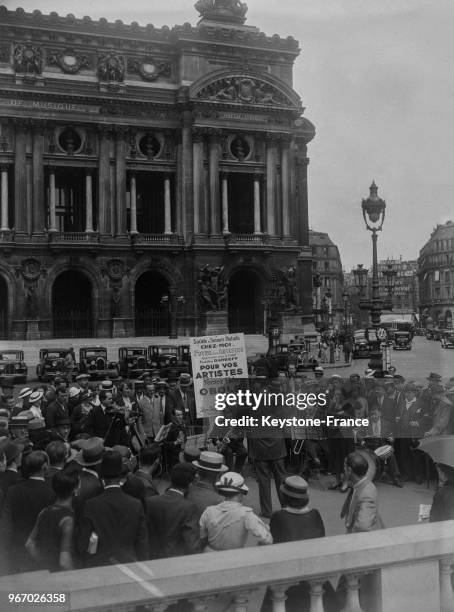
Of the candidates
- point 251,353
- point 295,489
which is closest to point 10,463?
point 295,489

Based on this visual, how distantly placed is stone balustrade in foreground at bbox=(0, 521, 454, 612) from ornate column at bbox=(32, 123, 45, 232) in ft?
126

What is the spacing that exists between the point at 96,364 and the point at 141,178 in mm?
15524

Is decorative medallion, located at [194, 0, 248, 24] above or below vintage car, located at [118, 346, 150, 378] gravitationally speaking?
above

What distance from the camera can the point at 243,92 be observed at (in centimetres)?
4256

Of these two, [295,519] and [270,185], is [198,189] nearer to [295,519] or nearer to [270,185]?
[270,185]

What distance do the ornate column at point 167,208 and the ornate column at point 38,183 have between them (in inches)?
276

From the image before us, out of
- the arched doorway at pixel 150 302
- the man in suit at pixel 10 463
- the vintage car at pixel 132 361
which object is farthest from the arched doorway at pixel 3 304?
the man in suit at pixel 10 463

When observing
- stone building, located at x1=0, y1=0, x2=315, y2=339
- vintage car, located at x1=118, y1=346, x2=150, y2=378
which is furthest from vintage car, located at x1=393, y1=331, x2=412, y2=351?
vintage car, located at x1=118, y1=346, x2=150, y2=378

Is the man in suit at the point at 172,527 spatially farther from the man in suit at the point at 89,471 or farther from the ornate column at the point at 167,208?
the ornate column at the point at 167,208

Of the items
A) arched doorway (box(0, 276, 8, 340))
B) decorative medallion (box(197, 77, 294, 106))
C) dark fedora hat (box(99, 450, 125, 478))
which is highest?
decorative medallion (box(197, 77, 294, 106))

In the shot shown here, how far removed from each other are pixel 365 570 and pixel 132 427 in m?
9.13

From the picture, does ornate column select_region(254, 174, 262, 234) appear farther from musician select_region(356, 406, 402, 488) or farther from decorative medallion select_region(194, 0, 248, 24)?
musician select_region(356, 406, 402, 488)

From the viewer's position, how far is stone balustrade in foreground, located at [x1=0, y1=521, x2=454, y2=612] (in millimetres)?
4648

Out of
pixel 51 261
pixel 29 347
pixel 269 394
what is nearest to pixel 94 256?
pixel 51 261
